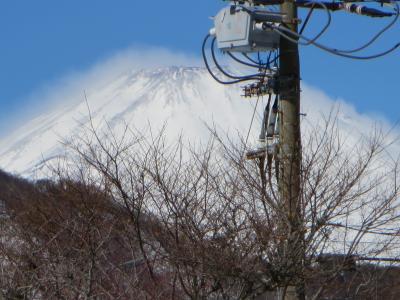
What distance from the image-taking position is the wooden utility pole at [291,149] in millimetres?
9641

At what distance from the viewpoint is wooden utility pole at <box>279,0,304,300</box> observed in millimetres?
9641

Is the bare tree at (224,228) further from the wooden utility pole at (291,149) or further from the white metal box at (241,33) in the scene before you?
the white metal box at (241,33)

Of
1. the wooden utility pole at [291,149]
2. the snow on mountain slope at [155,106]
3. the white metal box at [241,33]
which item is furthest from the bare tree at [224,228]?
the snow on mountain slope at [155,106]

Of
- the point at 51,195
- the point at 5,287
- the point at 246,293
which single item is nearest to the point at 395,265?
the point at 246,293

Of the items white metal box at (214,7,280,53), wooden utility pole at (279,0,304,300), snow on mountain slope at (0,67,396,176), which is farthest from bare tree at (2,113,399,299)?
snow on mountain slope at (0,67,396,176)

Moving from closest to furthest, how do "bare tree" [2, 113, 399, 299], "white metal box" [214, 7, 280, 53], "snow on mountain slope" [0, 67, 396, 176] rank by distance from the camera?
"bare tree" [2, 113, 399, 299]
"white metal box" [214, 7, 280, 53]
"snow on mountain slope" [0, 67, 396, 176]

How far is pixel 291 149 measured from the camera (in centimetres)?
1047

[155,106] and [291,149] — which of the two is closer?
[291,149]

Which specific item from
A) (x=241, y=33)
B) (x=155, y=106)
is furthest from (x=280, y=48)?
(x=155, y=106)

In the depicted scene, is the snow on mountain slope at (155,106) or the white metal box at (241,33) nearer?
the white metal box at (241,33)

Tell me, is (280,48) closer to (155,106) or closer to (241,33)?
(241,33)

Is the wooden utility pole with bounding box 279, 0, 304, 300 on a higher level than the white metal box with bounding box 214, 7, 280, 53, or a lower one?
lower

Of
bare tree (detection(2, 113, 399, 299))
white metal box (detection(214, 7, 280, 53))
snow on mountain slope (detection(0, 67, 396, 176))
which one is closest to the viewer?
bare tree (detection(2, 113, 399, 299))

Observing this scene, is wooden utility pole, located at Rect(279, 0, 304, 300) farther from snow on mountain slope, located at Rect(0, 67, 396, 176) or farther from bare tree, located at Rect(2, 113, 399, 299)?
snow on mountain slope, located at Rect(0, 67, 396, 176)
